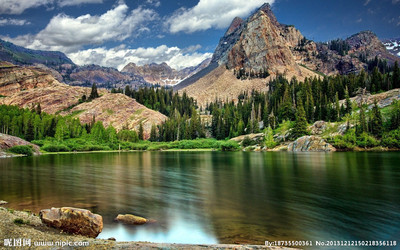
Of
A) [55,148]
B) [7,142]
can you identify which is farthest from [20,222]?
[55,148]

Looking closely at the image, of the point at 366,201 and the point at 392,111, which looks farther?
the point at 392,111

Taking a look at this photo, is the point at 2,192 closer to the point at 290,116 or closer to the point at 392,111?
the point at 392,111

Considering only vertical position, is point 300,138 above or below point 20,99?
below

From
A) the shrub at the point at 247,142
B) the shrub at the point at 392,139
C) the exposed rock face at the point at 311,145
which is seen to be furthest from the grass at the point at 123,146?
the shrub at the point at 392,139

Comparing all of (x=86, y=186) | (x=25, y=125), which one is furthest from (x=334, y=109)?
(x=25, y=125)

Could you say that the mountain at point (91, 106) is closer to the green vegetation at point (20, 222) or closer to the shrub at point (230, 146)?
the shrub at point (230, 146)

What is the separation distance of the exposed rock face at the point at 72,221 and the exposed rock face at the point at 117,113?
126m

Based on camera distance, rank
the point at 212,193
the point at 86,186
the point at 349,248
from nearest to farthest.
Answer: the point at 349,248, the point at 212,193, the point at 86,186

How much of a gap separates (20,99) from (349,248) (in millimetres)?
190829

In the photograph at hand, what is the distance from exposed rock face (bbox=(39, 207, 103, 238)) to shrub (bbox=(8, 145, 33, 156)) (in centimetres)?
7613

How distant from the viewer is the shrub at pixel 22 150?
72.1 meters

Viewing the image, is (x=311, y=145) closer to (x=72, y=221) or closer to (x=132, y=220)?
(x=132, y=220)

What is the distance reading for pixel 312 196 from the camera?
19.8 m

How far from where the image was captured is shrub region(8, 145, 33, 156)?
236ft
